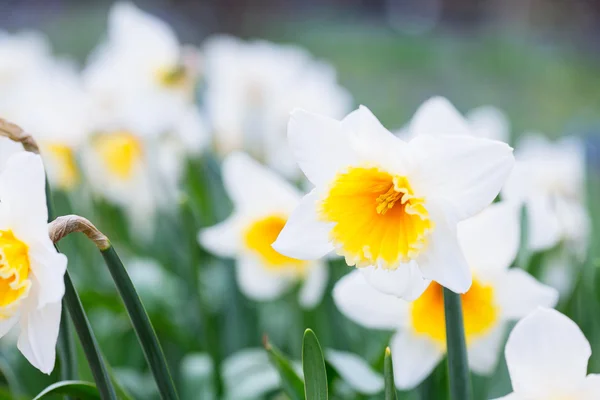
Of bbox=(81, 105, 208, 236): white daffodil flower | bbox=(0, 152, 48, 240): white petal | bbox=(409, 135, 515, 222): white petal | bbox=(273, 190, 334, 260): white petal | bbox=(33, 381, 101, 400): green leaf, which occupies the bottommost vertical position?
bbox=(81, 105, 208, 236): white daffodil flower

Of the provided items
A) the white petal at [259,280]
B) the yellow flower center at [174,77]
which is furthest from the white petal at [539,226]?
the yellow flower center at [174,77]

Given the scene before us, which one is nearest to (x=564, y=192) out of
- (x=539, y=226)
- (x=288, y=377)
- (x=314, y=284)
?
(x=539, y=226)

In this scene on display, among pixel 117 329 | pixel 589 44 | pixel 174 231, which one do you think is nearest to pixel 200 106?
pixel 174 231

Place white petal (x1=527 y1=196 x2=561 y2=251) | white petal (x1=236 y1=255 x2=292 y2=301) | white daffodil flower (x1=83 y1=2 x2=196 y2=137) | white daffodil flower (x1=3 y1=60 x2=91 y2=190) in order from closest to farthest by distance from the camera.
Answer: white petal (x1=527 y1=196 x2=561 y2=251) < white petal (x1=236 y1=255 x2=292 y2=301) < white daffodil flower (x1=3 y1=60 x2=91 y2=190) < white daffodil flower (x1=83 y1=2 x2=196 y2=137)

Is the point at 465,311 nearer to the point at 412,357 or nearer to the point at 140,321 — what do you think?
the point at 412,357

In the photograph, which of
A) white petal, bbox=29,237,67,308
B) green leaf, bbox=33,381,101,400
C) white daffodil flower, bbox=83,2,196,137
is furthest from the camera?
white daffodil flower, bbox=83,2,196,137

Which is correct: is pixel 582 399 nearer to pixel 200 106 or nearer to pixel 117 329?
pixel 117 329

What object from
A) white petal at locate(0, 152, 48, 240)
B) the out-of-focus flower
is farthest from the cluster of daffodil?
the out-of-focus flower

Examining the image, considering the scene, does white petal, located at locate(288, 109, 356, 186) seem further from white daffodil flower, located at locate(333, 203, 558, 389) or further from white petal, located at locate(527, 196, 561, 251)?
white petal, located at locate(527, 196, 561, 251)
